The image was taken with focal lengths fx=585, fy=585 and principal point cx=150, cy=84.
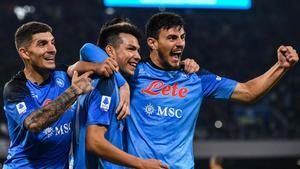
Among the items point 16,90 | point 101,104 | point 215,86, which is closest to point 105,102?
point 101,104

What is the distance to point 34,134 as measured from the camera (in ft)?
12.8

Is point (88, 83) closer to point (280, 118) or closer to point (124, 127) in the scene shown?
point (124, 127)

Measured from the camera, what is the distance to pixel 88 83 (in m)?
3.66

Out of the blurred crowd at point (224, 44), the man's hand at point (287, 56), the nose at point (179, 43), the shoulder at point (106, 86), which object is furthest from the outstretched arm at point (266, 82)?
the blurred crowd at point (224, 44)

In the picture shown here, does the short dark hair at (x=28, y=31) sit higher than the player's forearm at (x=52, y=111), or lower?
higher

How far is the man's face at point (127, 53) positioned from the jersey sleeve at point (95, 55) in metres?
0.12

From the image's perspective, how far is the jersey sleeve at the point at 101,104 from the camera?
3.59 meters

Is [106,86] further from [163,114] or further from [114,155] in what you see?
[163,114]

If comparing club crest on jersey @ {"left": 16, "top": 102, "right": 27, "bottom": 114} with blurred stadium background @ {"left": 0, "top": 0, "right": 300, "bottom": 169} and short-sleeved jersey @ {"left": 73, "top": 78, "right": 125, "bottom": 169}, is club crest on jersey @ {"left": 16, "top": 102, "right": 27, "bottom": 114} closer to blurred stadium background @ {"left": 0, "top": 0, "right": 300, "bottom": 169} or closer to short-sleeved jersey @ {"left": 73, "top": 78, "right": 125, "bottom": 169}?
short-sleeved jersey @ {"left": 73, "top": 78, "right": 125, "bottom": 169}

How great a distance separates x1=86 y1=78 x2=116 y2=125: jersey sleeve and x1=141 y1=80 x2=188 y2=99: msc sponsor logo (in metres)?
0.54

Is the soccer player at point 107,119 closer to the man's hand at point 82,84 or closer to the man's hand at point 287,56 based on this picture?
the man's hand at point 82,84

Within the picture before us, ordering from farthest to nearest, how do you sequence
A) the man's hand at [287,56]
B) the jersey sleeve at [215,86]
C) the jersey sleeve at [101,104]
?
the jersey sleeve at [215,86] → the man's hand at [287,56] → the jersey sleeve at [101,104]

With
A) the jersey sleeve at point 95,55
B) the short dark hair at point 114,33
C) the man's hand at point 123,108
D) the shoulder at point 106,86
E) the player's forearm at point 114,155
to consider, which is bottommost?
the player's forearm at point 114,155

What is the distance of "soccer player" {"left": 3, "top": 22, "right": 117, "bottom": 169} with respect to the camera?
3832 mm
